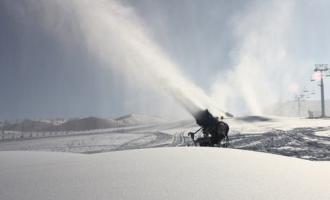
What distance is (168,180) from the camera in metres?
6.62

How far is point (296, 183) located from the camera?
273 inches

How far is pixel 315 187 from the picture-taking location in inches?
264

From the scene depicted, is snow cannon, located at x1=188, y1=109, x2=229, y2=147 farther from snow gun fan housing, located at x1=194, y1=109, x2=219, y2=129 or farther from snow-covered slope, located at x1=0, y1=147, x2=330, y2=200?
snow-covered slope, located at x1=0, y1=147, x2=330, y2=200

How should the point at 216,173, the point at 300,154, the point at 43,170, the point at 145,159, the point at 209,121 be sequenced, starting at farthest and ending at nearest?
the point at 209,121 < the point at 300,154 < the point at 145,159 < the point at 43,170 < the point at 216,173

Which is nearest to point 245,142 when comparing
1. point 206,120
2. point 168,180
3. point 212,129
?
point 206,120

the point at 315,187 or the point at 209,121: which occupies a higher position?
the point at 209,121

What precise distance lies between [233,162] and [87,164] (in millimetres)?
3371

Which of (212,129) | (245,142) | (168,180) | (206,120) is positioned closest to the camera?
(168,180)

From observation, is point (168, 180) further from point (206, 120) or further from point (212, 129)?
point (206, 120)

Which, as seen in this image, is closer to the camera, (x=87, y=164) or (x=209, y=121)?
(x=87, y=164)

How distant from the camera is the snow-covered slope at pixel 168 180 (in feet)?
18.9

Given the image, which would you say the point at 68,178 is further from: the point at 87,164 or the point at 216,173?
the point at 216,173

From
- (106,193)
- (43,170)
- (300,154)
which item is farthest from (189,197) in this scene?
(300,154)

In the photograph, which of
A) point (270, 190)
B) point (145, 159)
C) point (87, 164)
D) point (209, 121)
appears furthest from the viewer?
point (209, 121)
